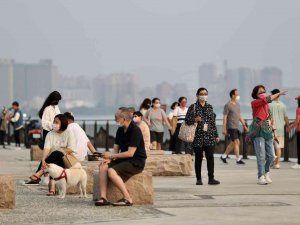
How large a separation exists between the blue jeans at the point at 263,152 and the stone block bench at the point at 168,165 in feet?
9.32

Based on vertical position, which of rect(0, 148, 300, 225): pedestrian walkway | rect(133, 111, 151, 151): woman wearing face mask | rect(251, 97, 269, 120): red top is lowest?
rect(0, 148, 300, 225): pedestrian walkway

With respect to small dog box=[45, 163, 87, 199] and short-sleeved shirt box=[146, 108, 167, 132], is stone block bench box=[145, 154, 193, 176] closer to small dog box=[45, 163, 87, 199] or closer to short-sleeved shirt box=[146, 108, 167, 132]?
small dog box=[45, 163, 87, 199]

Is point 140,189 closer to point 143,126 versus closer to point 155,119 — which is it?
point 143,126

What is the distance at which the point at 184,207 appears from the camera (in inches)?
559

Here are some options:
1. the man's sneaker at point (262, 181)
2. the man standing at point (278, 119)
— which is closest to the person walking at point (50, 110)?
the man's sneaker at point (262, 181)

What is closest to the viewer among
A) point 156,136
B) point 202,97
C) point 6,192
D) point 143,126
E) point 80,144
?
point 6,192

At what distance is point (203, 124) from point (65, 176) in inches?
153

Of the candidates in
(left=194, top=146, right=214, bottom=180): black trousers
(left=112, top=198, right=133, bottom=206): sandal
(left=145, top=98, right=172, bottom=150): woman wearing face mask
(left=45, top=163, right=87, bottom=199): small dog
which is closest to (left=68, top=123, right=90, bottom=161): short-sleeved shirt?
(left=45, top=163, right=87, bottom=199): small dog

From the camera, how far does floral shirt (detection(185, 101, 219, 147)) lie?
61.5 feet

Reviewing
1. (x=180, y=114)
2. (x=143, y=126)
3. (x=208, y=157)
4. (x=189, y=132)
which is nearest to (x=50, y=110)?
(x=189, y=132)

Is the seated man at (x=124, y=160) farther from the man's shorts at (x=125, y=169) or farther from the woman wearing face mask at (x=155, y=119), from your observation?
the woman wearing face mask at (x=155, y=119)

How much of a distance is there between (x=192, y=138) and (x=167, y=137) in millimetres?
21552

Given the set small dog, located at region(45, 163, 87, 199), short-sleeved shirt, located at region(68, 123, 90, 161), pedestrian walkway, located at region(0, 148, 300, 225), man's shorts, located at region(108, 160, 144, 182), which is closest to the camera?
pedestrian walkway, located at region(0, 148, 300, 225)

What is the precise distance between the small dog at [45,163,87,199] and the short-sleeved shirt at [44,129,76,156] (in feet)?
3.14
